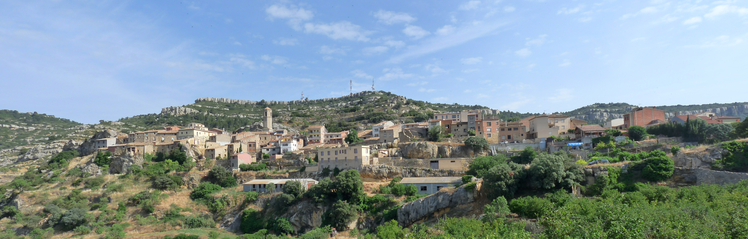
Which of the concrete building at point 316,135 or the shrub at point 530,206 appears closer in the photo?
the shrub at point 530,206

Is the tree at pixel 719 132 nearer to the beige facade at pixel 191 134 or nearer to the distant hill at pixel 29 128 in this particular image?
the beige facade at pixel 191 134

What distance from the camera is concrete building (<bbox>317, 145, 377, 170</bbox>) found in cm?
4694

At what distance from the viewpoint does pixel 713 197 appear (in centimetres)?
2317

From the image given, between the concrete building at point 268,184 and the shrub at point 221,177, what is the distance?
2.91 meters

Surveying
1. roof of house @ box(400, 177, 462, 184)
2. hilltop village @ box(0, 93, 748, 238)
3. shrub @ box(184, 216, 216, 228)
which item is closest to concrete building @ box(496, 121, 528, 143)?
hilltop village @ box(0, 93, 748, 238)

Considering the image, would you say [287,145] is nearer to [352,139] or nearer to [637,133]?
[352,139]

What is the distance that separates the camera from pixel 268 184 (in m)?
44.2

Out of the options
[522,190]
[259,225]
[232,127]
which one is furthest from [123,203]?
[232,127]

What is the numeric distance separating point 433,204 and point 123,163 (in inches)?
1687

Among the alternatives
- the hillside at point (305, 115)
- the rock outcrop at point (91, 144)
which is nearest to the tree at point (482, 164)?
the hillside at point (305, 115)

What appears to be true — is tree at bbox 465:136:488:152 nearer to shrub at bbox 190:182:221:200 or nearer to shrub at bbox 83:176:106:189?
shrub at bbox 190:182:221:200

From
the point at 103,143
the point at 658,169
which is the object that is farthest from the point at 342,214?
the point at 103,143

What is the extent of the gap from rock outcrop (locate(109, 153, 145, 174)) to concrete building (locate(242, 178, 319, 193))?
708 inches

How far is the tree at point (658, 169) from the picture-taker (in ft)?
101
